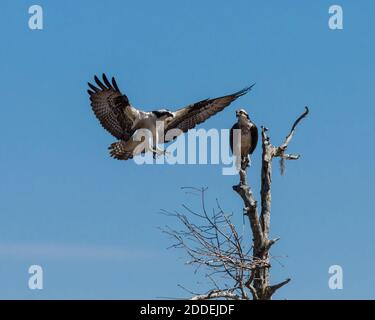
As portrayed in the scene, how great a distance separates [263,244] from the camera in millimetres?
11352

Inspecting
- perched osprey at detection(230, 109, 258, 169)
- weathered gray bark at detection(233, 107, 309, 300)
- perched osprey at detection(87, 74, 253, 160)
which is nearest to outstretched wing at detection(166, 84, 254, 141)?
perched osprey at detection(87, 74, 253, 160)

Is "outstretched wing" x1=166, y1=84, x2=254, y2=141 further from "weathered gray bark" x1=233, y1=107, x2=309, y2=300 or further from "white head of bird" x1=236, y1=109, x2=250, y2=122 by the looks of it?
"weathered gray bark" x1=233, y1=107, x2=309, y2=300

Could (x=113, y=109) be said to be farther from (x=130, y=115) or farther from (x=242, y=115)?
(x=242, y=115)

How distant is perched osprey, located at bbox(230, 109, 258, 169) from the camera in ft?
45.3

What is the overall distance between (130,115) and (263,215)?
145 inches

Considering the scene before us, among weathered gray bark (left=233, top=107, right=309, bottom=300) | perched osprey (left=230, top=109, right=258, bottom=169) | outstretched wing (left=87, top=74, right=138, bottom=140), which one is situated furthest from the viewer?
outstretched wing (left=87, top=74, right=138, bottom=140)

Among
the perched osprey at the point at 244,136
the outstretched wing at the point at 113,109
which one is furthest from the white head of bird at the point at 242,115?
the outstretched wing at the point at 113,109

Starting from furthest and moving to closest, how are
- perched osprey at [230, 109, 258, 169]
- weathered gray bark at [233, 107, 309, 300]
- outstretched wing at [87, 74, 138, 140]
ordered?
outstretched wing at [87, 74, 138, 140], perched osprey at [230, 109, 258, 169], weathered gray bark at [233, 107, 309, 300]

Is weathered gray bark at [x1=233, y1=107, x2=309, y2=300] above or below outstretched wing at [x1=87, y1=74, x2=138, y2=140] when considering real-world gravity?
below

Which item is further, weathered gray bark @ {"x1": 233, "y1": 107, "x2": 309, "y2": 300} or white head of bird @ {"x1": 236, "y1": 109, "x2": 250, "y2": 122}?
white head of bird @ {"x1": 236, "y1": 109, "x2": 250, "y2": 122}

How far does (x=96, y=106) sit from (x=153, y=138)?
122 cm

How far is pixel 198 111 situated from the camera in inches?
589
